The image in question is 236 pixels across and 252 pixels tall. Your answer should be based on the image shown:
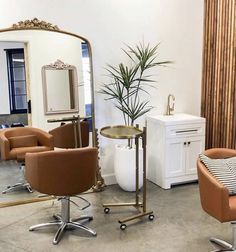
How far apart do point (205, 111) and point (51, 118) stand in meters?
2.20

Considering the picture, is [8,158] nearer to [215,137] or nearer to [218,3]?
[215,137]

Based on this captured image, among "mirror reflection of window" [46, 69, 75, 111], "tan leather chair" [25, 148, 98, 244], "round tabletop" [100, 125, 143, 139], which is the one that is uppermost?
"mirror reflection of window" [46, 69, 75, 111]

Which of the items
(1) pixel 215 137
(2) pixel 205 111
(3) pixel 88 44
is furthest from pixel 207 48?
(3) pixel 88 44

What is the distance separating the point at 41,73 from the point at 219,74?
2295 mm

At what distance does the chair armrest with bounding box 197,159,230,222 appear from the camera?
98.1 inches

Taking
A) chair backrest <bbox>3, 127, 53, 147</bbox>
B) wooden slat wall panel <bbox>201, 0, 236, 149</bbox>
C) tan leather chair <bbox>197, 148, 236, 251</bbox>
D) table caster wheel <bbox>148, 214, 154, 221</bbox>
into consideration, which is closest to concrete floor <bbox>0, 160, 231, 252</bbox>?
table caster wheel <bbox>148, 214, 154, 221</bbox>

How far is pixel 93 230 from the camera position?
10.5 ft

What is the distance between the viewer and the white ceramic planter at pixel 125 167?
4046mm

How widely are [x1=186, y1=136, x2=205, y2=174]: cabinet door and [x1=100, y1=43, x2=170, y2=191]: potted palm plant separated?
69 cm

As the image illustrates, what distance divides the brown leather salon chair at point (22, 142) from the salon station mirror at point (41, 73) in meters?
0.10

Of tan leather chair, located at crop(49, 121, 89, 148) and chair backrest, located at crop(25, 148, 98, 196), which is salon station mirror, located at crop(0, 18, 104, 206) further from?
chair backrest, located at crop(25, 148, 98, 196)

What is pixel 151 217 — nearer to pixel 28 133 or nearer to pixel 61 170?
pixel 61 170

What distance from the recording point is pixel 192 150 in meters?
4.39

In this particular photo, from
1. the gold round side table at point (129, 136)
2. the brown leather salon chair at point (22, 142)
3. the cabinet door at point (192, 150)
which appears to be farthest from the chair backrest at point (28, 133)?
the cabinet door at point (192, 150)
